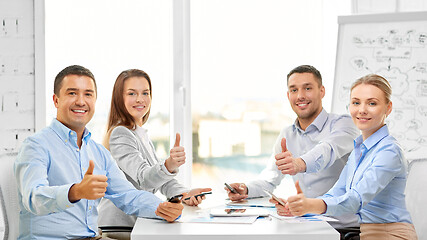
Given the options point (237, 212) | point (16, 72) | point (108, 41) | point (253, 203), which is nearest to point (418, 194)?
point (253, 203)

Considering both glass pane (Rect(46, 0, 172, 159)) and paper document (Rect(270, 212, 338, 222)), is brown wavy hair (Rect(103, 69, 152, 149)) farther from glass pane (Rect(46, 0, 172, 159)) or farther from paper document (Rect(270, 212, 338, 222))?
paper document (Rect(270, 212, 338, 222))

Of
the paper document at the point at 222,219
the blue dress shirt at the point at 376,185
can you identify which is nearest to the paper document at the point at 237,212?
the paper document at the point at 222,219

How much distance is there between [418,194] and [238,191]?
855 mm

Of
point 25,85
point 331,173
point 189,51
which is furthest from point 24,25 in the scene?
point 331,173

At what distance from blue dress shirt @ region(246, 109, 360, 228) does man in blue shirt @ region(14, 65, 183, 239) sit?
71 centimetres

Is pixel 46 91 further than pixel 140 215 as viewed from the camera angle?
Yes

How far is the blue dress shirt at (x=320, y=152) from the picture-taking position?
2459 mm

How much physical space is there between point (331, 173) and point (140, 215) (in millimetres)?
1125

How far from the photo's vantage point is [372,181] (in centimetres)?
207

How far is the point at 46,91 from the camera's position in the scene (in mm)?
3541

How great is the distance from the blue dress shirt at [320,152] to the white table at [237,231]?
62 centimetres

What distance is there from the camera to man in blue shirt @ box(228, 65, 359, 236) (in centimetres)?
260

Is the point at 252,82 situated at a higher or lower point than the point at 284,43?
lower

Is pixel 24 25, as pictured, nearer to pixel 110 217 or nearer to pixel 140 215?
pixel 110 217
